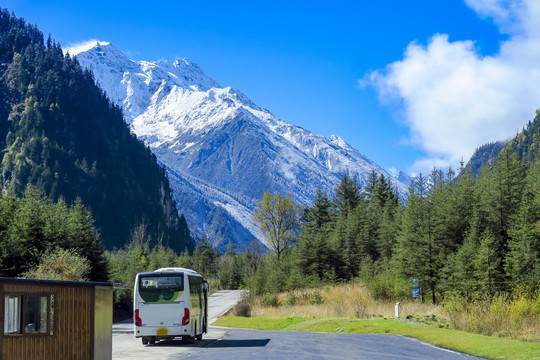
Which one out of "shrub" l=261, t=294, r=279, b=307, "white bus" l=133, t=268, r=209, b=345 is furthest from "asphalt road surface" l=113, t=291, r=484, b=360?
"shrub" l=261, t=294, r=279, b=307

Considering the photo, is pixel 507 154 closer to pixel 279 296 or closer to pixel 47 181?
pixel 279 296

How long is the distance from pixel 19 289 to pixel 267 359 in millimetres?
9108

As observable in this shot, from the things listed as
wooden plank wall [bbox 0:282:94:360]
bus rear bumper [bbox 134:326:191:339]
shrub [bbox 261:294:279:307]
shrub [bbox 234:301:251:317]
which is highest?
A: wooden plank wall [bbox 0:282:94:360]

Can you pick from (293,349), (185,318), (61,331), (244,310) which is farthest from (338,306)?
(61,331)

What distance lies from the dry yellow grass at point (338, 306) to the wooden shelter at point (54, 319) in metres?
24.4

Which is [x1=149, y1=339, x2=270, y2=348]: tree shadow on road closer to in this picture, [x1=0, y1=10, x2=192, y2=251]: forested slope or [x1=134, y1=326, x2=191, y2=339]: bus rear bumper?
[x1=134, y1=326, x2=191, y2=339]: bus rear bumper

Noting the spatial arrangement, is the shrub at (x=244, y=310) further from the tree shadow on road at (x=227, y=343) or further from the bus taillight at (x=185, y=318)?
the bus taillight at (x=185, y=318)

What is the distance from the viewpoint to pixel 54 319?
1705cm

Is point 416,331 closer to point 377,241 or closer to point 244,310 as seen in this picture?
point 244,310

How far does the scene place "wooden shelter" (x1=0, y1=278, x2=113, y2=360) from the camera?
1560 centimetres

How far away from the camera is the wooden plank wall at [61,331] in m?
15.6

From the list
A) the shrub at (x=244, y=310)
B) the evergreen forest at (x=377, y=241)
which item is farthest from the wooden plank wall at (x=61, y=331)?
the shrub at (x=244, y=310)

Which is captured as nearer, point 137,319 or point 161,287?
point 137,319

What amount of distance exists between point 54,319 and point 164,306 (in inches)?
426
